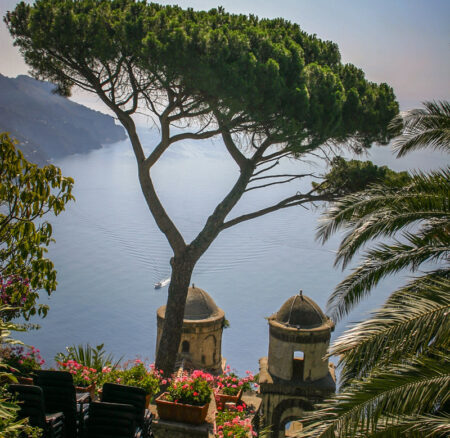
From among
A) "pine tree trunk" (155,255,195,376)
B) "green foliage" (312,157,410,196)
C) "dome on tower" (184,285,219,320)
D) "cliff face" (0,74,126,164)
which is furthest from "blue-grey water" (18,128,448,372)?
"green foliage" (312,157,410,196)

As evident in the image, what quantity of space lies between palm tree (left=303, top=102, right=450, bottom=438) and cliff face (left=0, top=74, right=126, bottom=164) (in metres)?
43.5

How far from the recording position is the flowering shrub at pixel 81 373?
599cm

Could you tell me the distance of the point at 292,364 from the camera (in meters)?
14.0

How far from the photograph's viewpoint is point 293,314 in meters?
13.8

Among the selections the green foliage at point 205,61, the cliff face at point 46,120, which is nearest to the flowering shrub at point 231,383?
the green foliage at point 205,61

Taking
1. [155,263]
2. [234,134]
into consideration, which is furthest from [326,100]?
[155,263]

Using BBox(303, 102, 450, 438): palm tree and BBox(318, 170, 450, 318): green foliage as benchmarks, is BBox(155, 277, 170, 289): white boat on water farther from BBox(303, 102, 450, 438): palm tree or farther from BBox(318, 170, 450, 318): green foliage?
BBox(318, 170, 450, 318): green foliage

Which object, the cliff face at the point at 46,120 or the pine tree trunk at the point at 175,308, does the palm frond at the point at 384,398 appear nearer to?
the pine tree trunk at the point at 175,308

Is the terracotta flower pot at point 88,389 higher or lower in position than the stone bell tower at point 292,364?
higher

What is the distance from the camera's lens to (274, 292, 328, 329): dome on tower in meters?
13.7

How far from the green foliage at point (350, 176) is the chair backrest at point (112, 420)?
6.89 meters

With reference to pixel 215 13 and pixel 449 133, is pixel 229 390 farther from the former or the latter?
pixel 215 13

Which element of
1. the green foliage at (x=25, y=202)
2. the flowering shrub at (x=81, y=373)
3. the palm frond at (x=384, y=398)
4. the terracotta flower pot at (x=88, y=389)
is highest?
the green foliage at (x=25, y=202)

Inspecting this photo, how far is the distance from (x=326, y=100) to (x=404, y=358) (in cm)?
604
